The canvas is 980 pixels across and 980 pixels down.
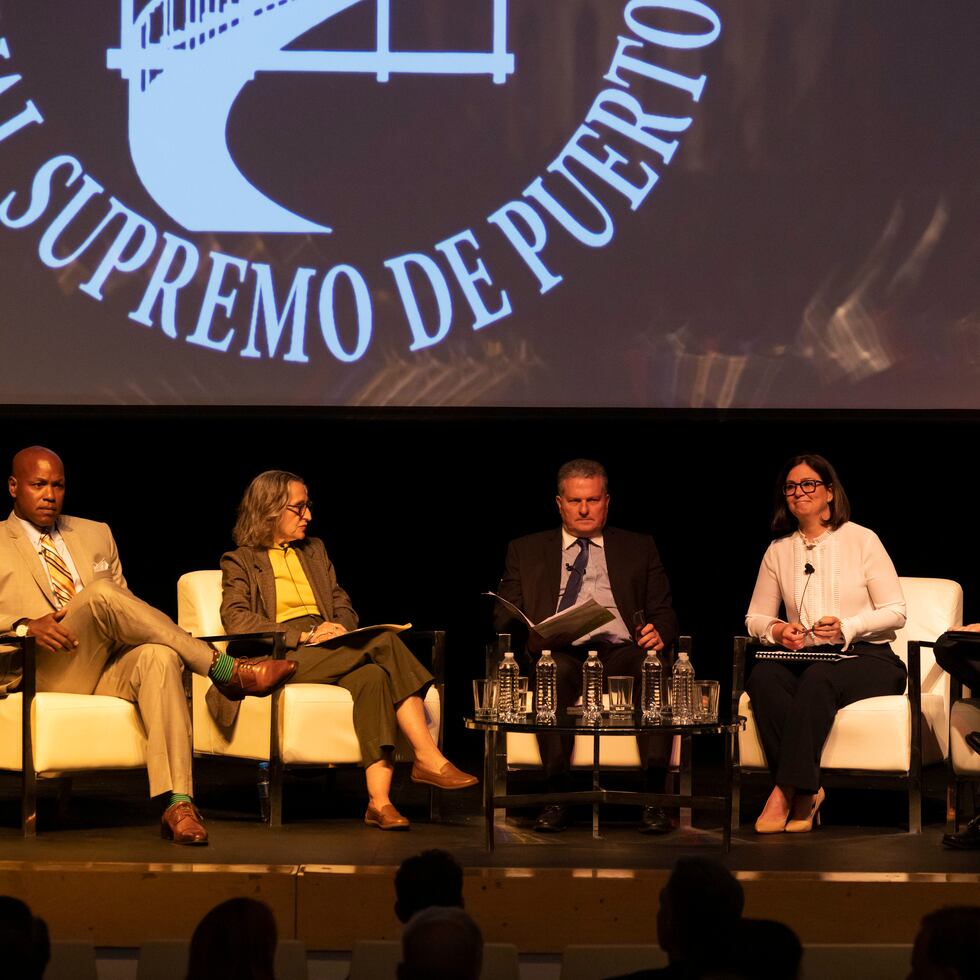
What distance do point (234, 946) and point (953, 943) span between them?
2.73ft

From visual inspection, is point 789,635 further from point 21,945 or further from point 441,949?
point 21,945

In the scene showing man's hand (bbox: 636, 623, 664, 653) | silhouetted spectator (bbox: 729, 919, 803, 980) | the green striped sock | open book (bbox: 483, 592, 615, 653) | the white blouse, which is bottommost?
silhouetted spectator (bbox: 729, 919, 803, 980)

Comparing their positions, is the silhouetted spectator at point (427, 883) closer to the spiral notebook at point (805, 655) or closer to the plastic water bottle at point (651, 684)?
the plastic water bottle at point (651, 684)

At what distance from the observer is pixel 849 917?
3.46m

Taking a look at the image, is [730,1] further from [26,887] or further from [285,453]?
[26,887]

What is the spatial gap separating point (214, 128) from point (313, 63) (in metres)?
0.38

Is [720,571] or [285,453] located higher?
[285,453]

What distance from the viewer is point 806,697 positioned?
4.43 meters

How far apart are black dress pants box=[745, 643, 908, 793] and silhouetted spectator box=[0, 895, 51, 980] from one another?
9.00 ft

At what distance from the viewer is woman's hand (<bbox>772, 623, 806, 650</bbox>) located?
462cm

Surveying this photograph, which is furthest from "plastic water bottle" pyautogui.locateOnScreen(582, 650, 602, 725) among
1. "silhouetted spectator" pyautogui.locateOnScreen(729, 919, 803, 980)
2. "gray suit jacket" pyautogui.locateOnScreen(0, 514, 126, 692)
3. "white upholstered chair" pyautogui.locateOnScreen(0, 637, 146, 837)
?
"silhouetted spectator" pyautogui.locateOnScreen(729, 919, 803, 980)

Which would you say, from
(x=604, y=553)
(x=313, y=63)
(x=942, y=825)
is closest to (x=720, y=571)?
(x=604, y=553)

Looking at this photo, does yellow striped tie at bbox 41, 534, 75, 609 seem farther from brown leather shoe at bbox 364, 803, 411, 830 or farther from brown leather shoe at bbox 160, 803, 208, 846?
brown leather shoe at bbox 364, 803, 411, 830

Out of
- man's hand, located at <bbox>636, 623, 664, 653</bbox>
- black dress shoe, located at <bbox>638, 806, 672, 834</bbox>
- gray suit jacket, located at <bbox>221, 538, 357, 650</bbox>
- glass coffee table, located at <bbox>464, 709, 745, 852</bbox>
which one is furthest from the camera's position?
gray suit jacket, located at <bbox>221, 538, 357, 650</bbox>
